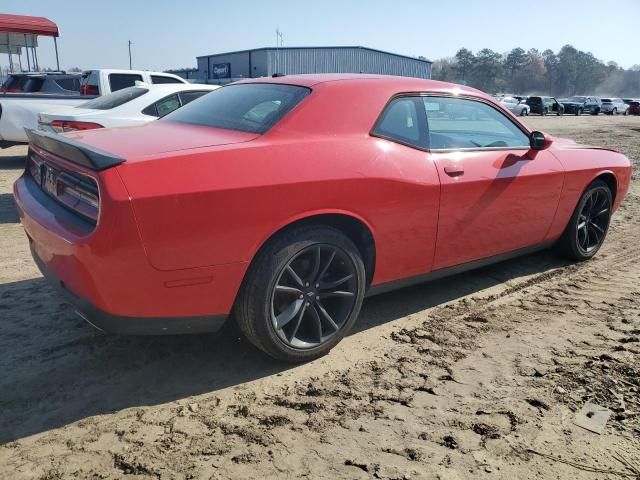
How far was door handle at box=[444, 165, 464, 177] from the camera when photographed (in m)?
3.44

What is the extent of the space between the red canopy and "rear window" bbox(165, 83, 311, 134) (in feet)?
54.1

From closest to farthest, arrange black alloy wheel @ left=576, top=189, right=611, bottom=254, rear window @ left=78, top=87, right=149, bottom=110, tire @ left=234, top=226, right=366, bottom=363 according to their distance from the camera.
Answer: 1. tire @ left=234, top=226, right=366, bottom=363
2. black alloy wheel @ left=576, top=189, right=611, bottom=254
3. rear window @ left=78, top=87, right=149, bottom=110

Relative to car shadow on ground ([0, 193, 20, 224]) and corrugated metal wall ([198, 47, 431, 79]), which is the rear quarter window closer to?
car shadow on ground ([0, 193, 20, 224])

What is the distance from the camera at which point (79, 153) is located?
8.13ft

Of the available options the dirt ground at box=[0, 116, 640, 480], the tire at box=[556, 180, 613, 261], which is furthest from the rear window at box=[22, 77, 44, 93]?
the tire at box=[556, 180, 613, 261]

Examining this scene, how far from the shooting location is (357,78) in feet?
11.3

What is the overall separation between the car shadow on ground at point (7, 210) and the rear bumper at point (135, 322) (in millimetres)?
3706

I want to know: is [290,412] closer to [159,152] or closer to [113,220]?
[113,220]

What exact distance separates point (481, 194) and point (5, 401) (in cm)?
298

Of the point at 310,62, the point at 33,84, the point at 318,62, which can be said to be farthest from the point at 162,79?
the point at 318,62

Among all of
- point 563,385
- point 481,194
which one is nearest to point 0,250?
point 481,194

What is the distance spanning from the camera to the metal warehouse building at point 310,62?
41875 millimetres

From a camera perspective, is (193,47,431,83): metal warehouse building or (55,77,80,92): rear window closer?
(55,77,80,92): rear window

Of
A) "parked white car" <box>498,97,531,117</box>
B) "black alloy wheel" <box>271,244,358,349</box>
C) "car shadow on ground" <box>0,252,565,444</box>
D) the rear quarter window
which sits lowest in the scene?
"car shadow on ground" <box>0,252,565,444</box>
